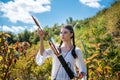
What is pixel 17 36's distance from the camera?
98.7 feet

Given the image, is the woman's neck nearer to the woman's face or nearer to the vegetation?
the woman's face

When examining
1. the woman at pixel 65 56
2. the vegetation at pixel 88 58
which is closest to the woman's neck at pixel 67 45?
the woman at pixel 65 56

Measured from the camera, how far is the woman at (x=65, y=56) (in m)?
3.89

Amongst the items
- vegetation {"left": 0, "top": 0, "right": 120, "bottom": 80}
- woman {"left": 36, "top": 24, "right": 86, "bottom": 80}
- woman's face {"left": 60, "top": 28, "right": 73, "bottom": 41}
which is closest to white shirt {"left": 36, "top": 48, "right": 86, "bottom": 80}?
woman {"left": 36, "top": 24, "right": 86, "bottom": 80}

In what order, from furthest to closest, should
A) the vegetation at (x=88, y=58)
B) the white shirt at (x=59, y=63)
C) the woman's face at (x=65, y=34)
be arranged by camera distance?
the vegetation at (x=88, y=58), the woman's face at (x=65, y=34), the white shirt at (x=59, y=63)

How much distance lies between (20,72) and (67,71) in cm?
525

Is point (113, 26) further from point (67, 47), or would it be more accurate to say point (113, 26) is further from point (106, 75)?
point (67, 47)

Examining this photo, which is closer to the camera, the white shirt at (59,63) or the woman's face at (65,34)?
the white shirt at (59,63)

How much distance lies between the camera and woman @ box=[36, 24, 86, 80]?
3887 millimetres

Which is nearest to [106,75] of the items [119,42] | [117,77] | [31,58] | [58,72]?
[117,77]

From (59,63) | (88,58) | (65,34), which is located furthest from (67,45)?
(88,58)

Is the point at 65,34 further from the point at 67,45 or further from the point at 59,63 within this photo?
the point at 59,63

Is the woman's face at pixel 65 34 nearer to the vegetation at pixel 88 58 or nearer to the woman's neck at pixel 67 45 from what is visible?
the woman's neck at pixel 67 45

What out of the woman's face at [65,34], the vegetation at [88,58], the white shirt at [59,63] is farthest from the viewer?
the vegetation at [88,58]
